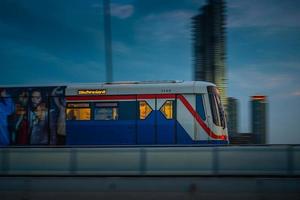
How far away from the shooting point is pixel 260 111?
78312mm

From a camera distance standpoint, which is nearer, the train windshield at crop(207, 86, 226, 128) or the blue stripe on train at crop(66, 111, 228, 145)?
the blue stripe on train at crop(66, 111, 228, 145)

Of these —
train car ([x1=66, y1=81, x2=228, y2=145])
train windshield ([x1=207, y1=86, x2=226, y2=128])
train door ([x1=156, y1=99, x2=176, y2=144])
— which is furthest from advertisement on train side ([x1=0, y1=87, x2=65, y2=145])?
train windshield ([x1=207, y1=86, x2=226, y2=128])

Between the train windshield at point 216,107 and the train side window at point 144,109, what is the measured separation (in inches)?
109

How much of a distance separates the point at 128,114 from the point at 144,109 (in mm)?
763

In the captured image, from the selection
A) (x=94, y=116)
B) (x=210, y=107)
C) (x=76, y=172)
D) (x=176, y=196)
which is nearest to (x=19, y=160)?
(x=76, y=172)

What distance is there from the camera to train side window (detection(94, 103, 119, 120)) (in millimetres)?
19609

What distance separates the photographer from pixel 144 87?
19453 mm

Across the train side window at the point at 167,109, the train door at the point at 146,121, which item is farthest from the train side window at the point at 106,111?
the train side window at the point at 167,109

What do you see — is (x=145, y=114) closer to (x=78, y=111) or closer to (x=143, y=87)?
(x=143, y=87)

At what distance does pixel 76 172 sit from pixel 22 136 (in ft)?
32.6

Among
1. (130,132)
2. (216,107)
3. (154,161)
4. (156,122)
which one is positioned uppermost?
(216,107)

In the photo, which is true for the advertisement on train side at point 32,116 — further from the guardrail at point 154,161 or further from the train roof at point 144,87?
the guardrail at point 154,161

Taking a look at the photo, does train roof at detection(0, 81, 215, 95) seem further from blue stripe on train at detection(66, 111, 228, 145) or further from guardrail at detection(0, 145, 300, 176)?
guardrail at detection(0, 145, 300, 176)

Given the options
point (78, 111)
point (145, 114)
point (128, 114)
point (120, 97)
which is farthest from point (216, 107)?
point (78, 111)
